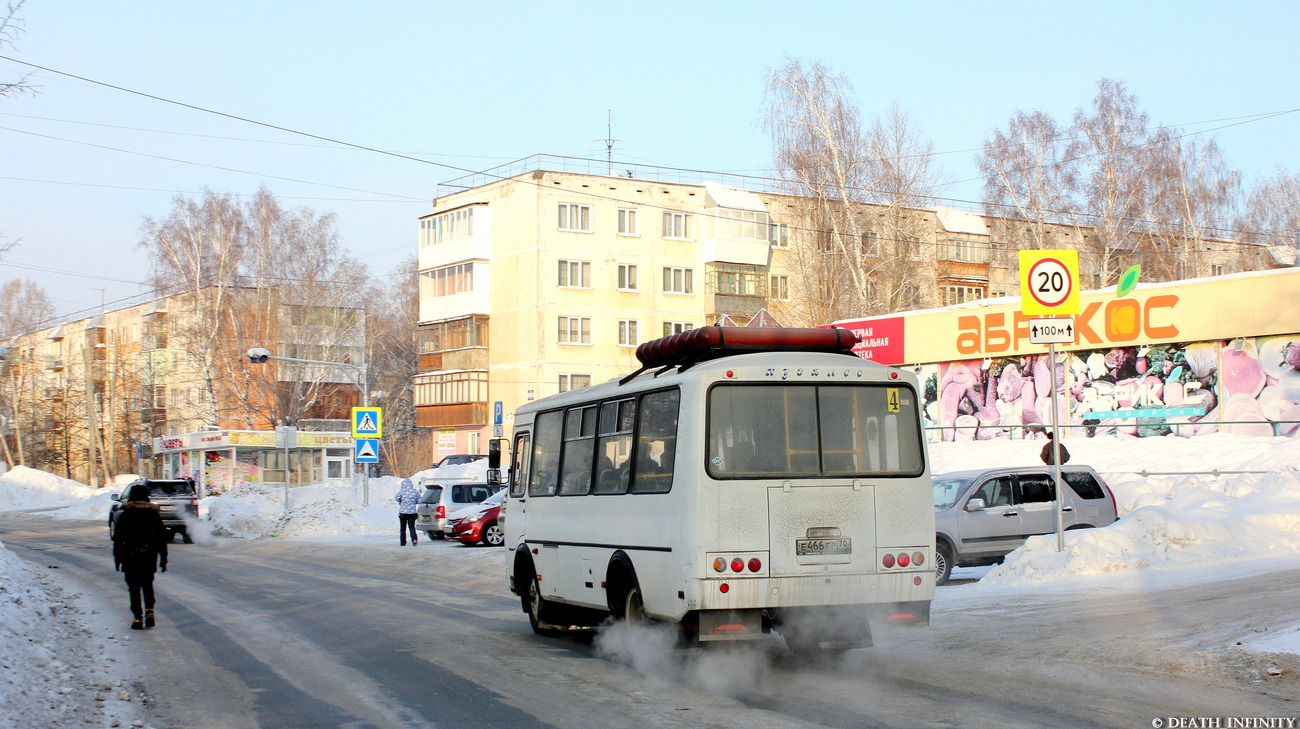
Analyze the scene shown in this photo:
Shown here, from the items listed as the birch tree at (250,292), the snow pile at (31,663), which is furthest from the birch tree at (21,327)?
the snow pile at (31,663)

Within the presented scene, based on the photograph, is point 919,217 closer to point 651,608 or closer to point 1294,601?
point 1294,601

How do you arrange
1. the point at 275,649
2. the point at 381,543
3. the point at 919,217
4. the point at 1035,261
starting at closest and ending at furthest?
the point at 275,649, the point at 1035,261, the point at 381,543, the point at 919,217

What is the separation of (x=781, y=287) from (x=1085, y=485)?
51.7 meters

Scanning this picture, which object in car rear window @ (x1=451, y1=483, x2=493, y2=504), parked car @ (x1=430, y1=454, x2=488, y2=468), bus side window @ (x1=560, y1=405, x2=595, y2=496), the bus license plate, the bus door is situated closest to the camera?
the bus license plate

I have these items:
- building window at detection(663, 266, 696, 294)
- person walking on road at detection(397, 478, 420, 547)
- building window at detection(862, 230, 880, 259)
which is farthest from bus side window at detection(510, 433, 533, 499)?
building window at detection(663, 266, 696, 294)

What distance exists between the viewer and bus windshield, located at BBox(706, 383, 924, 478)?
9.55 m

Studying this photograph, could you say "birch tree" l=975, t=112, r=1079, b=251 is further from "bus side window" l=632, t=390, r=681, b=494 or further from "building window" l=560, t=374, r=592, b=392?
"bus side window" l=632, t=390, r=681, b=494

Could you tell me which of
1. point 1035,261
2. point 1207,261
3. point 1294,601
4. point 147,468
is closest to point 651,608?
point 1294,601

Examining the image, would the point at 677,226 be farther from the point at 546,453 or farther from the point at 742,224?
the point at 546,453

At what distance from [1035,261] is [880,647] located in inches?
250

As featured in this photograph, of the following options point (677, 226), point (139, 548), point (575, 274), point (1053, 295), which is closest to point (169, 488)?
point (139, 548)

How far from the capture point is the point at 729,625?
30.6 feet

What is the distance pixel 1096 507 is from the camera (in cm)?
1833

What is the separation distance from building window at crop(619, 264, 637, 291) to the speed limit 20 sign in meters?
51.9
